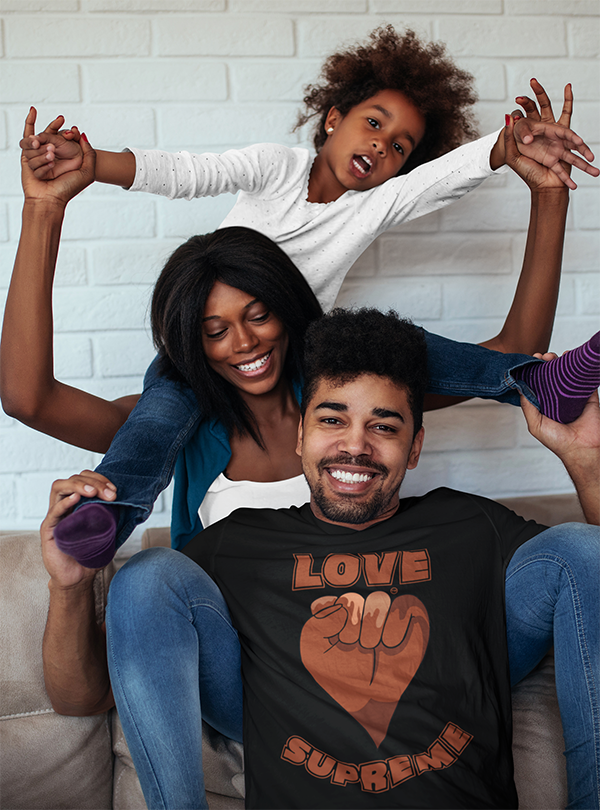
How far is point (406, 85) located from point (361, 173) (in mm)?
263

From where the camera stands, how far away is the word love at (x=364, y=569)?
1280 millimetres

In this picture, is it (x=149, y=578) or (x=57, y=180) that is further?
(x=57, y=180)

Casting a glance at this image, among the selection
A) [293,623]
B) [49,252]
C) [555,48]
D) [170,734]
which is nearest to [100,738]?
[170,734]

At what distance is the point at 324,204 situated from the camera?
1.78 metres

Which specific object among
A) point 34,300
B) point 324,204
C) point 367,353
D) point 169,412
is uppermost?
point 324,204

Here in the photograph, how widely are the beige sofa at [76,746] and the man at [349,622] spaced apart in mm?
173

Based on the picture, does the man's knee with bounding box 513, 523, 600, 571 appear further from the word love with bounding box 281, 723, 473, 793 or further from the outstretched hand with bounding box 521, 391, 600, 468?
the word love with bounding box 281, 723, 473, 793

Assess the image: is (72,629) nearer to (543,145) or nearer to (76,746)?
(76,746)

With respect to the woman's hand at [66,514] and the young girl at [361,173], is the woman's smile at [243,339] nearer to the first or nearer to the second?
the young girl at [361,173]

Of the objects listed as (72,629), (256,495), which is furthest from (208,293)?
(72,629)

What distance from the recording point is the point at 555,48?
2.07 m

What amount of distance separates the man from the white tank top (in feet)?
0.63

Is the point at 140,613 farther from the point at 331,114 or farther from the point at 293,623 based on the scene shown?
the point at 331,114

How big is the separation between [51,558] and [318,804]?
0.56 meters
